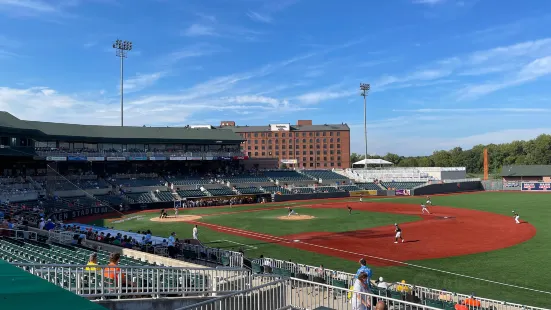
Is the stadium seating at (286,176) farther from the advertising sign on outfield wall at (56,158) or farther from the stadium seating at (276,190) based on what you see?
the advertising sign on outfield wall at (56,158)

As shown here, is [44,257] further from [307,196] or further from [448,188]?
[448,188]

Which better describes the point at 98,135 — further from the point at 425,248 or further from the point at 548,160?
the point at 548,160

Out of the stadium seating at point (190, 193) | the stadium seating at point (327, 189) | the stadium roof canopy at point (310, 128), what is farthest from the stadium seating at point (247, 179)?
the stadium roof canopy at point (310, 128)

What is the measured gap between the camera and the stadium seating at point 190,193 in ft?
198

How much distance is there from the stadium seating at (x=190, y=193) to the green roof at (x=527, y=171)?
62.5 meters

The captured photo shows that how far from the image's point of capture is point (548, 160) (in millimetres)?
121000

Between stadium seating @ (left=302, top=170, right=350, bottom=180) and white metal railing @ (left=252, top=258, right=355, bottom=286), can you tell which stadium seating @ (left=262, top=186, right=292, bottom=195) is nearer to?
stadium seating @ (left=302, top=170, right=350, bottom=180)

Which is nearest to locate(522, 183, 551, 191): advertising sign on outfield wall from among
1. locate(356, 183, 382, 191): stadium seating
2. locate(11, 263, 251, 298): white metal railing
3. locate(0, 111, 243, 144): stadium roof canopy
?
locate(356, 183, 382, 191): stadium seating

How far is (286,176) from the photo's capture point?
250ft

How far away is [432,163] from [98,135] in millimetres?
124295

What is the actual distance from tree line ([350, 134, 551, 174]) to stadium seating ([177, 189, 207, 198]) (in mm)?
102283

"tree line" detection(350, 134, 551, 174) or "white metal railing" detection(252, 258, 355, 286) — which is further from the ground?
"tree line" detection(350, 134, 551, 174)

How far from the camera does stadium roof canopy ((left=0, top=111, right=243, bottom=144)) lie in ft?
175

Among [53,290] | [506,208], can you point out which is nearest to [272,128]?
[506,208]
